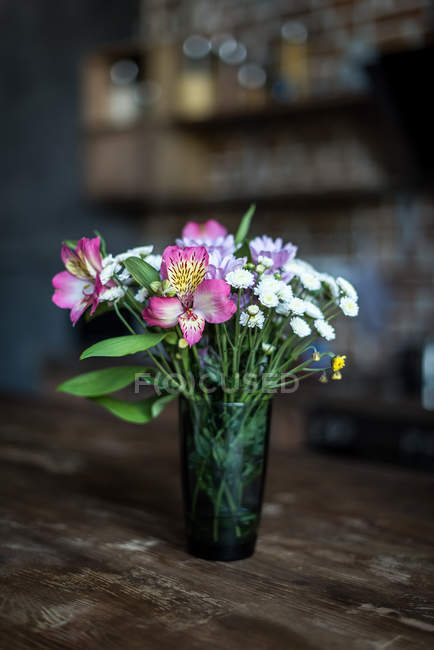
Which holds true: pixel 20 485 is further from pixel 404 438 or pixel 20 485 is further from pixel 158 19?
pixel 158 19

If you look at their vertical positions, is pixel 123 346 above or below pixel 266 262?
below

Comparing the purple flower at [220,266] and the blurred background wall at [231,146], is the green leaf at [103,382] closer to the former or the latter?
the purple flower at [220,266]

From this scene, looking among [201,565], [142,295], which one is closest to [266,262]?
[142,295]

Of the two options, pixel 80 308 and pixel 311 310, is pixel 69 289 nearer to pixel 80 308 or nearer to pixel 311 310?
pixel 80 308

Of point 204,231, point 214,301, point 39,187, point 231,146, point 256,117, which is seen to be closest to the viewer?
point 214,301

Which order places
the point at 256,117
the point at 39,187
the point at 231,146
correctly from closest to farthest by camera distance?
the point at 256,117 → the point at 231,146 → the point at 39,187

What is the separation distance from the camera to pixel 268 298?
690mm

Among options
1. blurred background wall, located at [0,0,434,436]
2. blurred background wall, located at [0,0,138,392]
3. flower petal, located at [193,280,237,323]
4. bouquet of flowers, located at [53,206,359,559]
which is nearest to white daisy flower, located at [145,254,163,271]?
bouquet of flowers, located at [53,206,359,559]

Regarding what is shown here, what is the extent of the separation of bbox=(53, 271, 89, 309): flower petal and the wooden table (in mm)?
314

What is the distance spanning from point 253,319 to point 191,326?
2.7 inches

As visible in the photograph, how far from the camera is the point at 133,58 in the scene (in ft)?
10.6

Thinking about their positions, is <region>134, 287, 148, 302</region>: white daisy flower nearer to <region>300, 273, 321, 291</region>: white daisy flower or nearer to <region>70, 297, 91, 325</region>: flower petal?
<region>70, 297, 91, 325</region>: flower petal

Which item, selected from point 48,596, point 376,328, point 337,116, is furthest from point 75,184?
point 48,596

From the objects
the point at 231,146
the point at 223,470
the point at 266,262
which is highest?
the point at 231,146
